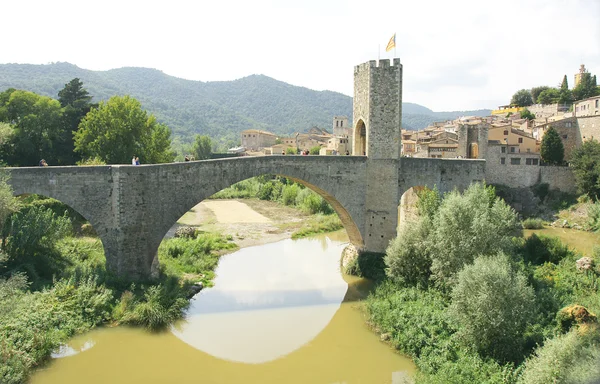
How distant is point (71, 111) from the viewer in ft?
93.2

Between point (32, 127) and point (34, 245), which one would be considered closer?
point (34, 245)

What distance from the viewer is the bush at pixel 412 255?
14.8 metres

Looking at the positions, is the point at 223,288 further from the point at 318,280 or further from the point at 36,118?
the point at 36,118

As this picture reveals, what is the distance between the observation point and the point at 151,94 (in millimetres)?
172000

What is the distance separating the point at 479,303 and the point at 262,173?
27.8 feet

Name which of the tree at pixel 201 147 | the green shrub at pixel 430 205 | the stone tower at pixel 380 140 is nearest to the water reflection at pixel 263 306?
the stone tower at pixel 380 140

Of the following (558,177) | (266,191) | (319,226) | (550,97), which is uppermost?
(550,97)

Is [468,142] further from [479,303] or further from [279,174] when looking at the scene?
[479,303]

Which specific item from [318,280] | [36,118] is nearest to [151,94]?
[36,118]

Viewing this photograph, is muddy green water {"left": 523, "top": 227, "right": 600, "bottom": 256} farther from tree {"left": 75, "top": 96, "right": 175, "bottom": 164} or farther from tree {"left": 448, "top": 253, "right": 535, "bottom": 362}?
tree {"left": 75, "top": 96, "right": 175, "bottom": 164}

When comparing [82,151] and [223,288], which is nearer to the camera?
[223,288]

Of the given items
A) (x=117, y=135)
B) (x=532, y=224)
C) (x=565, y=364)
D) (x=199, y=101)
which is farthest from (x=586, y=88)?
(x=199, y=101)

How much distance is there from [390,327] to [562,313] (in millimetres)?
4303

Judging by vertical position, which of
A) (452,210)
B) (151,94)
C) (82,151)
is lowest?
(452,210)
